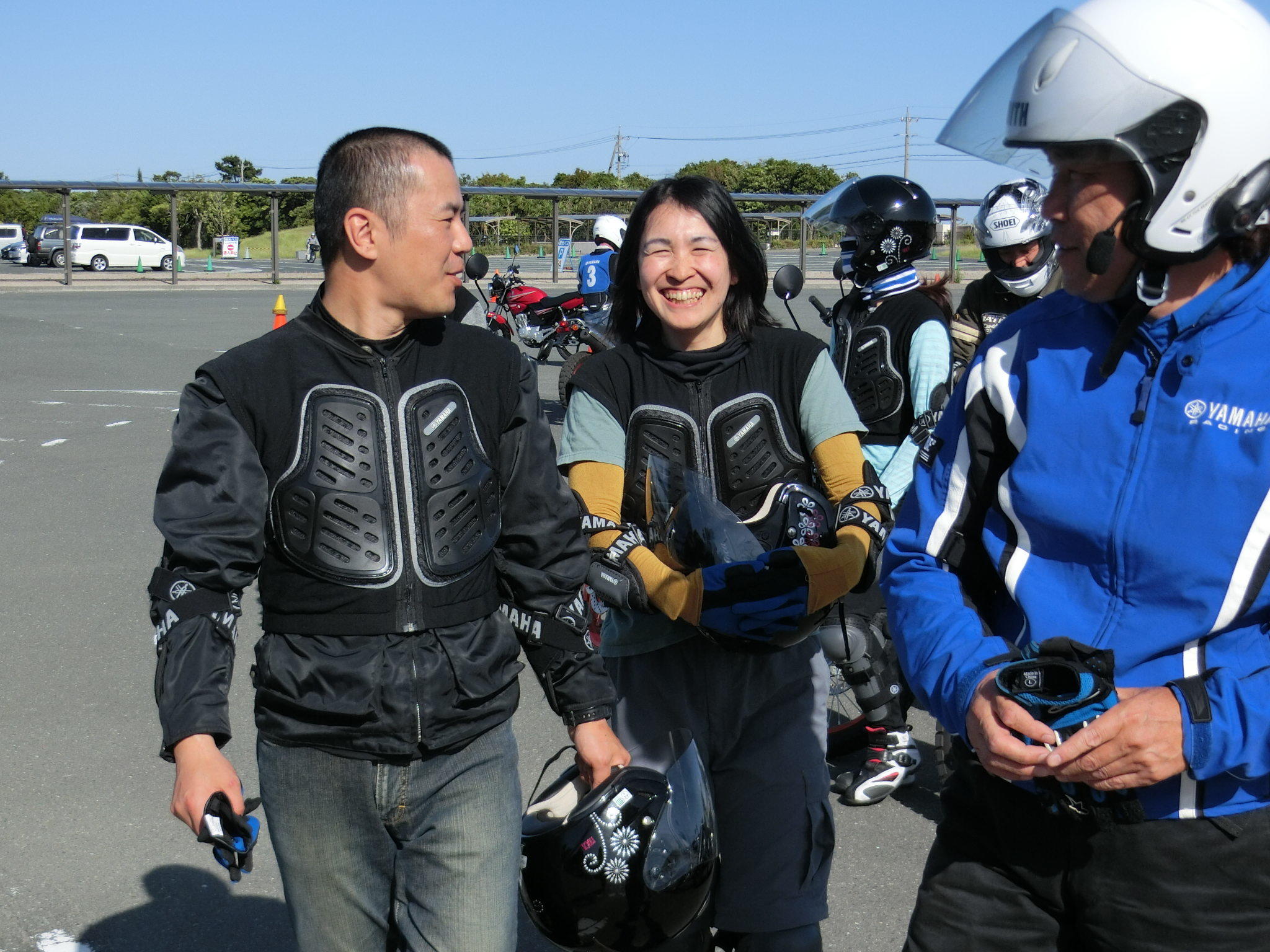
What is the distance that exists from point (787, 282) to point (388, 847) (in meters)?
2.51

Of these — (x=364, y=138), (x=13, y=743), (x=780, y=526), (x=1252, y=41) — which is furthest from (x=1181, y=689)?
(x=13, y=743)

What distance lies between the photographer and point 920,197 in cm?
516

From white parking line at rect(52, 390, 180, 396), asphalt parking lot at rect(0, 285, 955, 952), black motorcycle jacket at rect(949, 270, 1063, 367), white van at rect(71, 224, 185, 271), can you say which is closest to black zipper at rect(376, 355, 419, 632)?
asphalt parking lot at rect(0, 285, 955, 952)

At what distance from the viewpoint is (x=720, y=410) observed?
3057 mm

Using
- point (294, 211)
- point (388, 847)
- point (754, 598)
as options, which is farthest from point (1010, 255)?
point (294, 211)

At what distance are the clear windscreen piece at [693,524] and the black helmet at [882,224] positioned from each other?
2191 millimetres

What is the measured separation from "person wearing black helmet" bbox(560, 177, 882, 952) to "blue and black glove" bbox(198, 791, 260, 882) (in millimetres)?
970

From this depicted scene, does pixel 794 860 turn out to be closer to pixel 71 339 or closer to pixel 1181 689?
pixel 1181 689

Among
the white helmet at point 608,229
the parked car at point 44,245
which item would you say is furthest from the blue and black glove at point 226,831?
the parked car at point 44,245

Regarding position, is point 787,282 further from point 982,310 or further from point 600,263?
point 600,263

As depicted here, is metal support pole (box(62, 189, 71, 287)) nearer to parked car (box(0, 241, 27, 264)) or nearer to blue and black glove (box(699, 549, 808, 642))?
parked car (box(0, 241, 27, 264))

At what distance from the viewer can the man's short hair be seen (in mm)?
2424

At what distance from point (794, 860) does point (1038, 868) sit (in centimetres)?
90

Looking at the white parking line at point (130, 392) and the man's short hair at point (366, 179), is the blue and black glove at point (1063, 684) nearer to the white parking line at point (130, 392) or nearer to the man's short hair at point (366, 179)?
the man's short hair at point (366, 179)
